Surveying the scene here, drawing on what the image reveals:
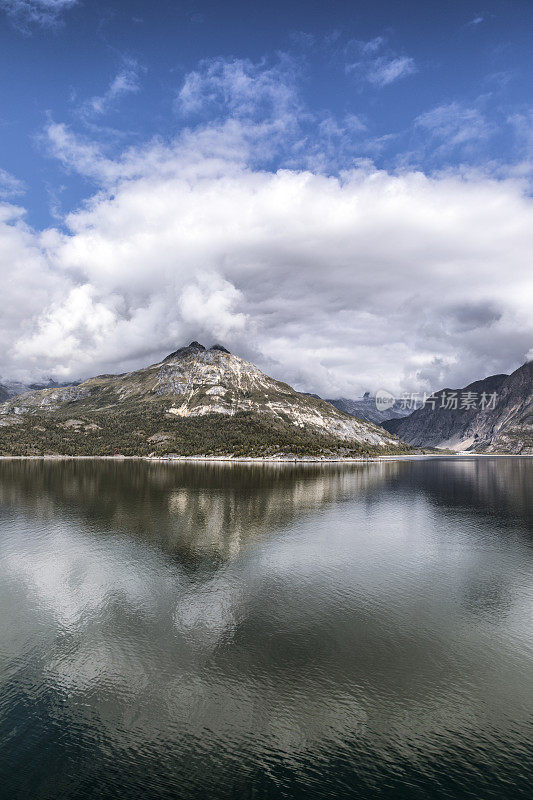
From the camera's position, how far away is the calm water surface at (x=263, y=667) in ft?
86.7

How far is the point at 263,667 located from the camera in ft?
122

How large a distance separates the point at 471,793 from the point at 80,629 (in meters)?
37.0

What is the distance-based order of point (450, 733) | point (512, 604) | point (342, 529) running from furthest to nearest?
point (342, 529)
point (512, 604)
point (450, 733)

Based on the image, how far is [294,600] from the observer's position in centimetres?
5222

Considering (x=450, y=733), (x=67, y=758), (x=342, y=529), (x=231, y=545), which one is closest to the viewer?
(x=67, y=758)

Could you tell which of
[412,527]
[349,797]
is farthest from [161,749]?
[412,527]

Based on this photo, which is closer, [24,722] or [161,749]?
[161,749]

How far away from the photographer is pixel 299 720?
101 ft

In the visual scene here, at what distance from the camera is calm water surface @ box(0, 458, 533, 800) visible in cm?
2642

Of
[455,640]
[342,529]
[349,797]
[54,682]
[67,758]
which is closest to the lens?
[349,797]

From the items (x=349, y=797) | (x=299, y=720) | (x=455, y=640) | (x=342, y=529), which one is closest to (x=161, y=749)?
(x=299, y=720)

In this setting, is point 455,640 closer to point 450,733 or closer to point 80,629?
point 450,733

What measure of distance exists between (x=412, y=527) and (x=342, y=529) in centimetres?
1740

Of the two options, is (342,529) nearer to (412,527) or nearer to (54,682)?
(412,527)
